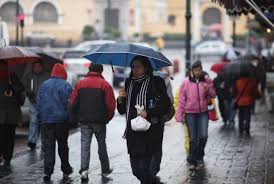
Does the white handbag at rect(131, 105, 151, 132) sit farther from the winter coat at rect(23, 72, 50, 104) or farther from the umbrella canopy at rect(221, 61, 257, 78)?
the umbrella canopy at rect(221, 61, 257, 78)

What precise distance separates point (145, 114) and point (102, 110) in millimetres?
2451

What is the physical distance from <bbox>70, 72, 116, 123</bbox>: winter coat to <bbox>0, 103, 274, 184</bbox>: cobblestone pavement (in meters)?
1.02

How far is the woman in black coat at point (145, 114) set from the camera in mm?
10109

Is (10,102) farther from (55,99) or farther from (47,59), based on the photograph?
(47,59)

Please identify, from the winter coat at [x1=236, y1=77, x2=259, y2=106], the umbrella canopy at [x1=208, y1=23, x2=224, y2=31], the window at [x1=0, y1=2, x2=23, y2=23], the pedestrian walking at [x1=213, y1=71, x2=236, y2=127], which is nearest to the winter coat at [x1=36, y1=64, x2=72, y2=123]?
the winter coat at [x1=236, y1=77, x2=259, y2=106]

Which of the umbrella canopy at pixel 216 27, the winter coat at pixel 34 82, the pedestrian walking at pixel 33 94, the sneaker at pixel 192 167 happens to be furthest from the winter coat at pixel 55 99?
the umbrella canopy at pixel 216 27

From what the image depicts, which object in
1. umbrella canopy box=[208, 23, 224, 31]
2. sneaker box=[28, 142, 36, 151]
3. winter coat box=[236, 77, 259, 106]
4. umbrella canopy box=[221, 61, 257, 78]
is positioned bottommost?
sneaker box=[28, 142, 36, 151]

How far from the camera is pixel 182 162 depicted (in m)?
14.9

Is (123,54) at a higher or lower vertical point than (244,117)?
higher

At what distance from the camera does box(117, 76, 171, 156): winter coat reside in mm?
10094

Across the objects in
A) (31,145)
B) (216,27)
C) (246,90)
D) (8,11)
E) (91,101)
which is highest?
(8,11)

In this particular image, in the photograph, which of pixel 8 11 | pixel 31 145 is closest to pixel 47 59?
pixel 31 145

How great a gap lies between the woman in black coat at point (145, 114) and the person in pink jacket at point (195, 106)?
12.5ft

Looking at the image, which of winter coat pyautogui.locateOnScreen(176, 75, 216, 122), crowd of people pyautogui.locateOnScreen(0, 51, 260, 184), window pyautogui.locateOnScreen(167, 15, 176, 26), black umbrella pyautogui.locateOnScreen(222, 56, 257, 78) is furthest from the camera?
window pyautogui.locateOnScreen(167, 15, 176, 26)
